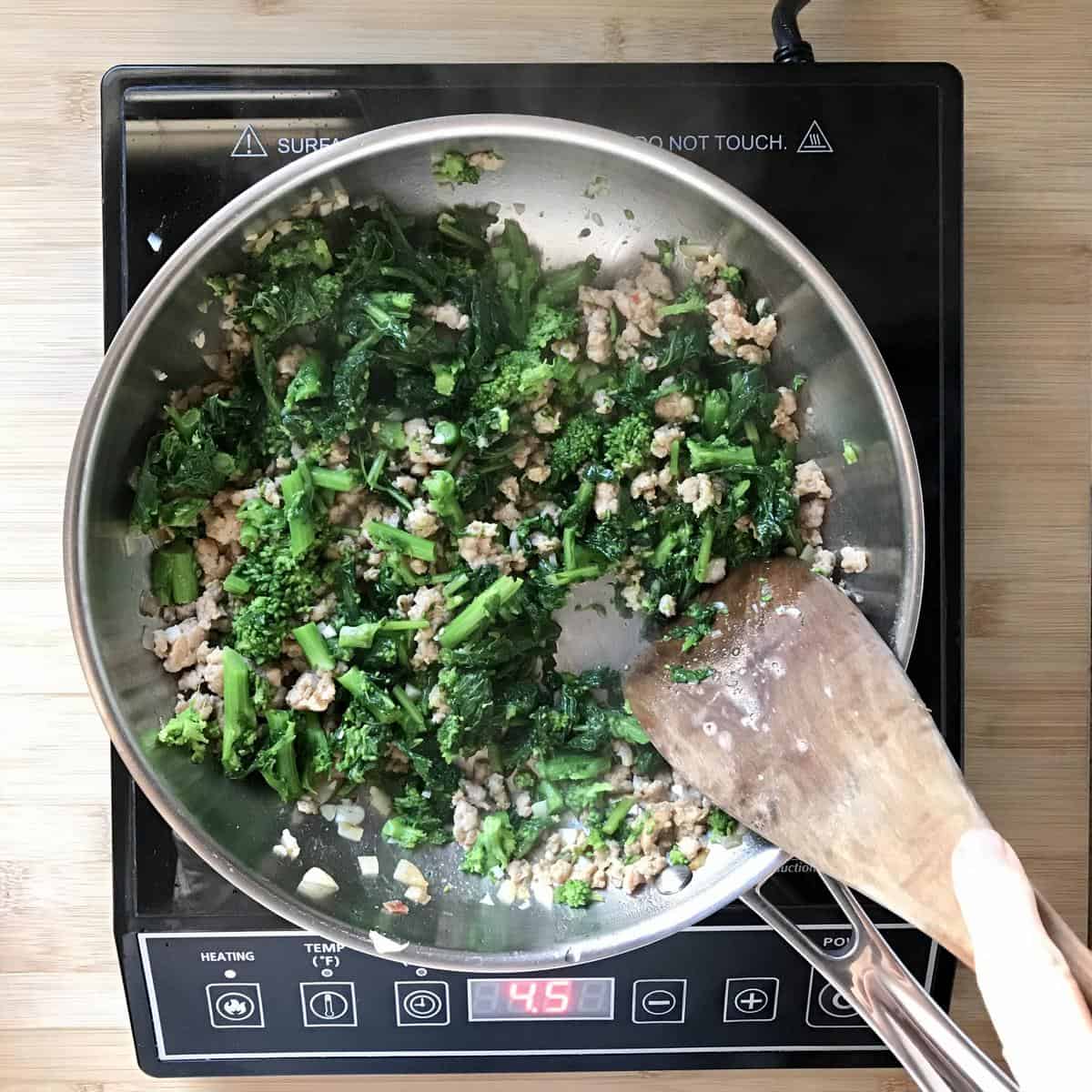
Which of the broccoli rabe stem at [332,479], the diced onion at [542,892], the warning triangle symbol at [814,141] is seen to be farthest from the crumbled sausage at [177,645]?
the warning triangle symbol at [814,141]

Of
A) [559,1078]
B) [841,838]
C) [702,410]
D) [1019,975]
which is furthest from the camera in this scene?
[559,1078]

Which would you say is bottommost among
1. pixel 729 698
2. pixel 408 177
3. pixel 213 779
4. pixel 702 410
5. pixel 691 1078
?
pixel 691 1078

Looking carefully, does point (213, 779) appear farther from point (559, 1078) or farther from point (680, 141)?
point (680, 141)

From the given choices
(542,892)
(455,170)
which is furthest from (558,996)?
(455,170)

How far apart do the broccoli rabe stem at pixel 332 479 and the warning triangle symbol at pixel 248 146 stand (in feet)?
1.46

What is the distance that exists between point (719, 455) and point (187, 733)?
0.85m

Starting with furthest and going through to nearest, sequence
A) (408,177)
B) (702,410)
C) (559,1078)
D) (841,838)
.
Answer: (559,1078), (702,410), (408,177), (841,838)

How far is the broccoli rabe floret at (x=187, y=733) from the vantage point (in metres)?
1.38

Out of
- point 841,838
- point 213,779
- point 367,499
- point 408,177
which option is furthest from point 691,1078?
point 408,177

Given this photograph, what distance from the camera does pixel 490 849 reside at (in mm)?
1488

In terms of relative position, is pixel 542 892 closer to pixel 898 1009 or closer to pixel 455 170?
pixel 898 1009

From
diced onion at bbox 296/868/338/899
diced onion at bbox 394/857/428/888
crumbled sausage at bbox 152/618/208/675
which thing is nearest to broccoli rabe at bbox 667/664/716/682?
diced onion at bbox 394/857/428/888

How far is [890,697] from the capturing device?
1.28 metres

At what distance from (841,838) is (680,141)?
0.99 m
